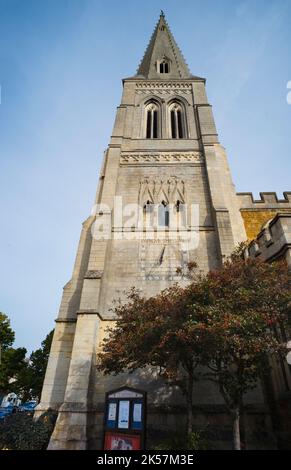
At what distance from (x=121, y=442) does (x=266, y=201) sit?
46.5 feet

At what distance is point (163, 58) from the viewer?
101 feet

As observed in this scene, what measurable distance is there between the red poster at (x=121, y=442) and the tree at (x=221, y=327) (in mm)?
1601

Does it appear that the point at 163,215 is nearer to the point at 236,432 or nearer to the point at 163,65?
the point at 236,432

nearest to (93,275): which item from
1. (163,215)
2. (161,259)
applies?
(161,259)

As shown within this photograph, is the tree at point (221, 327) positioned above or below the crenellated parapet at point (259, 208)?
below

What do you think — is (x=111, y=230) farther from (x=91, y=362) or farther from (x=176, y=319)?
(x=176, y=319)

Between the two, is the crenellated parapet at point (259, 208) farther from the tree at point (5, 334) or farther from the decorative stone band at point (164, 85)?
the tree at point (5, 334)

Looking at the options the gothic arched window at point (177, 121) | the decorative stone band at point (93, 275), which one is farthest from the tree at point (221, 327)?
the gothic arched window at point (177, 121)

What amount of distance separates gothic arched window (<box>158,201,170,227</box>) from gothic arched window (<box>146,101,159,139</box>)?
757cm

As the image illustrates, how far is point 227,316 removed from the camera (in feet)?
22.4

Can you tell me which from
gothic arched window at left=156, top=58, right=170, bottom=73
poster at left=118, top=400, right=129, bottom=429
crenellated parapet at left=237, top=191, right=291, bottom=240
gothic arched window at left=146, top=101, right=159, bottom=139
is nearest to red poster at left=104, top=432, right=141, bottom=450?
poster at left=118, top=400, right=129, bottom=429

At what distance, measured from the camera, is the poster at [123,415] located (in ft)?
21.6

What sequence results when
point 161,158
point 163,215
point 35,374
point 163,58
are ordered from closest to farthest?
point 163,215
point 161,158
point 35,374
point 163,58

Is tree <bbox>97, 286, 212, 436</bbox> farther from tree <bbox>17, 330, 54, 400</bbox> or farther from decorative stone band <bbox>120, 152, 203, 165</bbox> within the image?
tree <bbox>17, 330, 54, 400</bbox>
